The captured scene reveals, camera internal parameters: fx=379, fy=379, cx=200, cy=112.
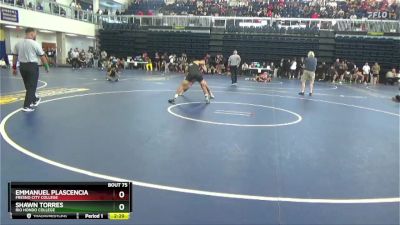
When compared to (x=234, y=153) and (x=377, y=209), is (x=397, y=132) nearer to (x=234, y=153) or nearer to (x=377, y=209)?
(x=234, y=153)

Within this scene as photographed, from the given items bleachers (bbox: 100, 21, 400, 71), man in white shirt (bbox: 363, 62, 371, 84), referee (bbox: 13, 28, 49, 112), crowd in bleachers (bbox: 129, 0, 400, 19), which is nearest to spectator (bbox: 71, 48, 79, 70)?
bleachers (bbox: 100, 21, 400, 71)

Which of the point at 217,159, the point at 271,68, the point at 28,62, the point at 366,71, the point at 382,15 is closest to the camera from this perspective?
the point at 217,159

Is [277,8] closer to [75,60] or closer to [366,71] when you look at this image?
[366,71]

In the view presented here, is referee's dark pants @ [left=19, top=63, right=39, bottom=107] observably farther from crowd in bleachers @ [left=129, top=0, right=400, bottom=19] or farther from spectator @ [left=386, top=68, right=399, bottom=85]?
crowd in bleachers @ [left=129, top=0, right=400, bottom=19]

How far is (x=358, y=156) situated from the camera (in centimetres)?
591

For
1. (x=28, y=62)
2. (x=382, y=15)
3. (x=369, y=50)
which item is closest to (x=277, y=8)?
(x=382, y=15)

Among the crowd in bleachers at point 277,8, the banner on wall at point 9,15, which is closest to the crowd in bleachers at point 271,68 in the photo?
the crowd in bleachers at point 277,8

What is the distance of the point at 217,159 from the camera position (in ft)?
17.9

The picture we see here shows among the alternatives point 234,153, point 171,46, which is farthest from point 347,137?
point 171,46

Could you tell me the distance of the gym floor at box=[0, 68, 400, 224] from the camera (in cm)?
379
